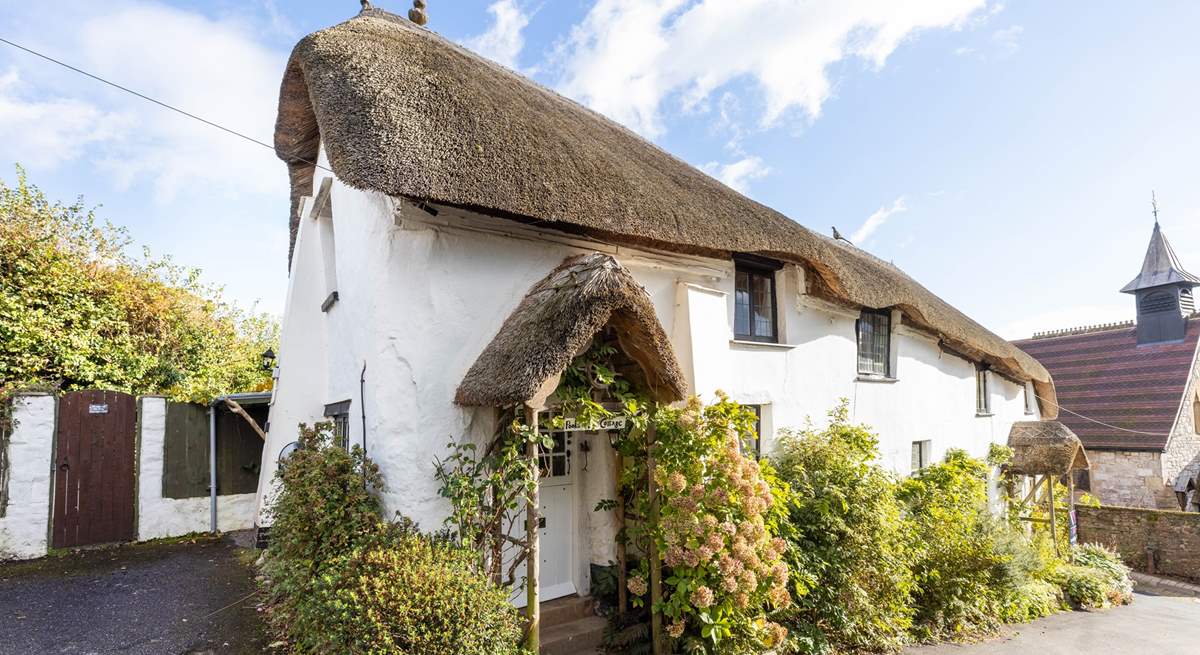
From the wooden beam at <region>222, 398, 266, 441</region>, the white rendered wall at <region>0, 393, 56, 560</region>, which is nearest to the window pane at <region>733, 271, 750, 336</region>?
the wooden beam at <region>222, 398, 266, 441</region>

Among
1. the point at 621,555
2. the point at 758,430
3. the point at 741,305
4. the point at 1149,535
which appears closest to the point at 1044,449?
the point at 1149,535

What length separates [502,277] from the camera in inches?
213

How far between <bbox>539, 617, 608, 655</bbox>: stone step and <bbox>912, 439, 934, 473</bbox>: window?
25.3ft

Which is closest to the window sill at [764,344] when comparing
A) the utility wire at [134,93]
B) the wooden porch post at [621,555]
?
the wooden porch post at [621,555]

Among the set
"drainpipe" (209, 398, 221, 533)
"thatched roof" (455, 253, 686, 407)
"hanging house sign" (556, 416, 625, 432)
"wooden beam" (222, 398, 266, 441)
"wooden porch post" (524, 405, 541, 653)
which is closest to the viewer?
"thatched roof" (455, 253, 686, 407)

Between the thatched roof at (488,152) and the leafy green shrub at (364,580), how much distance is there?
2.59 meters

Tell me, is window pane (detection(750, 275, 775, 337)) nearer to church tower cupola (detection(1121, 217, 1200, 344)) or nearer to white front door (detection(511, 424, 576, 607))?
white front door (detection(511, 424, 576, 607))

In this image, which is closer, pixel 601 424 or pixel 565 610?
pixel 601 424

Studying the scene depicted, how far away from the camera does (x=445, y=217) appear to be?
5.08 metres

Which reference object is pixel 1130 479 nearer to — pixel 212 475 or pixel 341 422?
pixel 341 422

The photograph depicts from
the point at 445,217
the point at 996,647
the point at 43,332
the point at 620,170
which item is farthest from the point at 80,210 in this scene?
the point at 996,647

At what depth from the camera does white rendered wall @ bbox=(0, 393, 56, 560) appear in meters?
7.21

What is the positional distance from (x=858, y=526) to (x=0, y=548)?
33.8 feet

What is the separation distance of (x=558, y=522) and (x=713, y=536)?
1.99 metres
